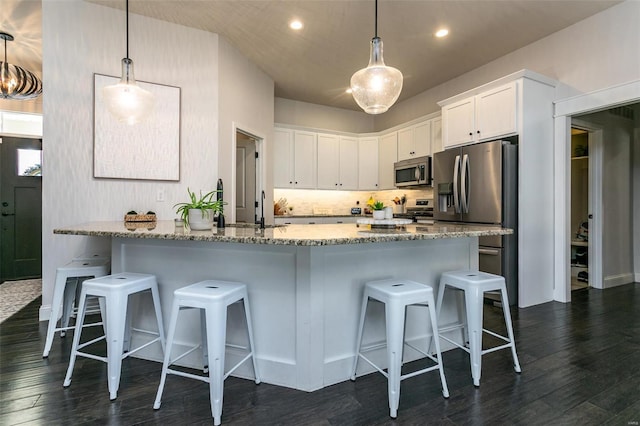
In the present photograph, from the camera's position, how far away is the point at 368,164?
254 inches

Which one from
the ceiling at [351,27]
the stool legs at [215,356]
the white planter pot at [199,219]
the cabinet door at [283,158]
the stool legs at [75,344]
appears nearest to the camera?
the stool legs at [215,356]

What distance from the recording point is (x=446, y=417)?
170cm

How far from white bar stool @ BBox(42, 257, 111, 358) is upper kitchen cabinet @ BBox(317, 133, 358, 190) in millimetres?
3983

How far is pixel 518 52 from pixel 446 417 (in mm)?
4346

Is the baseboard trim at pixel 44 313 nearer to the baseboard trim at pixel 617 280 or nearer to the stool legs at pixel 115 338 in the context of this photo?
the stool legs at pixel 115 338

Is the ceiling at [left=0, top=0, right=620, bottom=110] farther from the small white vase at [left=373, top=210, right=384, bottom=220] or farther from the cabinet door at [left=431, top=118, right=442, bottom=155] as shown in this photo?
the small white vase at [left=373, top=210, right=384, bottom=220]

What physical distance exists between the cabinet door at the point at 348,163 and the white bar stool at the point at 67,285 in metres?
4.29

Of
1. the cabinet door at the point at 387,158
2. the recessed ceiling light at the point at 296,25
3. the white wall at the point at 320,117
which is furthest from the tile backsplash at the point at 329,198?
the recessed ceiling light at the point at 296,25

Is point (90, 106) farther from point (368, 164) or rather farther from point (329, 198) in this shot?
point (368, 164)

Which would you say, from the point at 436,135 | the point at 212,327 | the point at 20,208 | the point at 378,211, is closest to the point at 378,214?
the point at 378,211

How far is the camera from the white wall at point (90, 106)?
10.5 ft

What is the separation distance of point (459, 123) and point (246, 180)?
308 cm

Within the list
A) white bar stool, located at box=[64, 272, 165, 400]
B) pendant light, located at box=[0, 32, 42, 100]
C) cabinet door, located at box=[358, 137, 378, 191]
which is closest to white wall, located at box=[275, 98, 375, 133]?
cabinet door, located at box=[358, 137, 378, 191]

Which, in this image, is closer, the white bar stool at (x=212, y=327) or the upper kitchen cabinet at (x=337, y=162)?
the white bar stool at (x=212, y=327)
